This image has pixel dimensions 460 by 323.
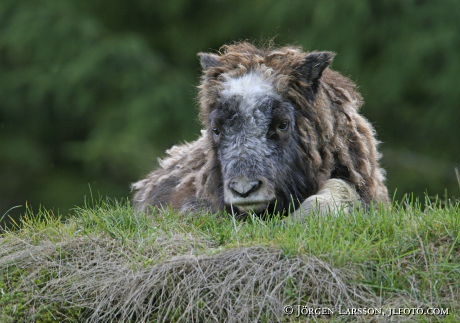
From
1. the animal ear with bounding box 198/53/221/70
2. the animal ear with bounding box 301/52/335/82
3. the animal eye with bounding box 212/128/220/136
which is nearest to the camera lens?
the animal eye with bounding box 212/128/220/136

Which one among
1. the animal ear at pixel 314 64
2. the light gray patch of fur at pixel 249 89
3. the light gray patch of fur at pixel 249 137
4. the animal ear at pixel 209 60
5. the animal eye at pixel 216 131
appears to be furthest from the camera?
the animal ear at pixel 209 60

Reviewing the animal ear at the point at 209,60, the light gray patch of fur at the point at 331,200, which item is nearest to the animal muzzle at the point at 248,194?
the light gray patch of fur at the point at 331,200

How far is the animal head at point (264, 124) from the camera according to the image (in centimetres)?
786

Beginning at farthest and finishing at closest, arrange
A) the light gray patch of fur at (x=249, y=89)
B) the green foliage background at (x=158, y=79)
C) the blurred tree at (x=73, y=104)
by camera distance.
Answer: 1. the blurred tree at (x=73, y=104)
2. the green foliage background at (x=158, y=79)
3. the light gray patch of fur at (x=249, y=89)

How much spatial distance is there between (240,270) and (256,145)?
179 cm

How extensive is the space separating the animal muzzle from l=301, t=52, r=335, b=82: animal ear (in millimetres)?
1022

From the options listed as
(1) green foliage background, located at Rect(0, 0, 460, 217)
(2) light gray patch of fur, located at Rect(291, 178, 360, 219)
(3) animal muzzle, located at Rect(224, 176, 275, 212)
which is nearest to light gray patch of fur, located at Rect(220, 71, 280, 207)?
(3) animal muzzle, located at Rect(224, 176, 275, 212)

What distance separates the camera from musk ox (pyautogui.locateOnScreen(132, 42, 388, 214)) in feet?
25.9

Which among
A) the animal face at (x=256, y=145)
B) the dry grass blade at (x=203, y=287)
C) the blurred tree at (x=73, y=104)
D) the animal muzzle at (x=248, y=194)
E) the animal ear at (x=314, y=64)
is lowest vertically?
the dry grass blade at (x=203, y=287)

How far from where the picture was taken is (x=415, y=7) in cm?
2097

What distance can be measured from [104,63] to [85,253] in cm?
1540

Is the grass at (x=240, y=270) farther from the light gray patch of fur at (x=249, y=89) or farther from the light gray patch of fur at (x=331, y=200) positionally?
the light gray patch of fur at (x=249, y=89)

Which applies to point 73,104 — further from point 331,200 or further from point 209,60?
point 331,200

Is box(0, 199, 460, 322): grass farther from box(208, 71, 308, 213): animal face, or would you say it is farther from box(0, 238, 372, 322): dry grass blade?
box(208, 71, 308, 213): animal face
